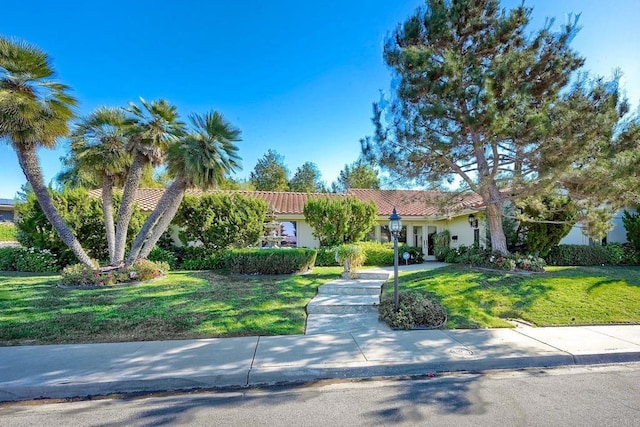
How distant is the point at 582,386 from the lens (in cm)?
407

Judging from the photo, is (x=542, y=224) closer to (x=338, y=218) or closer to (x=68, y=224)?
(x=338, y=218)

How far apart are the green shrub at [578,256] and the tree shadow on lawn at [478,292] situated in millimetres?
5091

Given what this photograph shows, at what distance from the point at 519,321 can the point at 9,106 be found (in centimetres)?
1352

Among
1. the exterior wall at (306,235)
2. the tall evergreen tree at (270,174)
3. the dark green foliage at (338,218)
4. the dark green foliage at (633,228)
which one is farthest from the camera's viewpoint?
the tall evergreen tree at (270,174)

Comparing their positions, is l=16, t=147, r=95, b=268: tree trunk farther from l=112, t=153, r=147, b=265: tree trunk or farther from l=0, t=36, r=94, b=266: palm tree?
l=112, t=153, r=147, b=265: tree trunk

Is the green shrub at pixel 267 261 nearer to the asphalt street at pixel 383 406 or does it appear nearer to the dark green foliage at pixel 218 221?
the dark green foliage at pixel 218 221

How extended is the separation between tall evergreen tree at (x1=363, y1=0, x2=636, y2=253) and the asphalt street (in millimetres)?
5809

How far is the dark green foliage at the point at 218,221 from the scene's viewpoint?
13961mm

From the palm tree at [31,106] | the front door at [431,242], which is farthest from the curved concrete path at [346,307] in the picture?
the front door at [431,242]

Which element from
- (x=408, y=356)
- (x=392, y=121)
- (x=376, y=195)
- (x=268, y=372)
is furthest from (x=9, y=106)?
(x=376, y=195)

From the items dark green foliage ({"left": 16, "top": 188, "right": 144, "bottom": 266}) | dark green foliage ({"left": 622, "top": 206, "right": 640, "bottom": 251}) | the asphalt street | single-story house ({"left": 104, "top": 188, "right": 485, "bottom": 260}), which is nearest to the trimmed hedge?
dark green foliage ({"left": 622, "top": 206, "right": 640, "bottom": 251})

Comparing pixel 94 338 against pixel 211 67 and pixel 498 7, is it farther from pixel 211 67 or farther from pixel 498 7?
pixel 498 7

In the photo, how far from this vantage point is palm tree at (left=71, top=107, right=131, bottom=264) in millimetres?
10516

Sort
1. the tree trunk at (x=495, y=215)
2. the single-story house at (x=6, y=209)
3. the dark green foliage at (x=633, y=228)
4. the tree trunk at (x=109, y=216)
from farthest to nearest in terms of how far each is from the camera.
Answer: the single-story house at (x=6, y=209) < the dark green foliage at (x=633, y=228) < the tree trunk at (x=495, y=215) < the tree trunk at (x=109, y=216)
